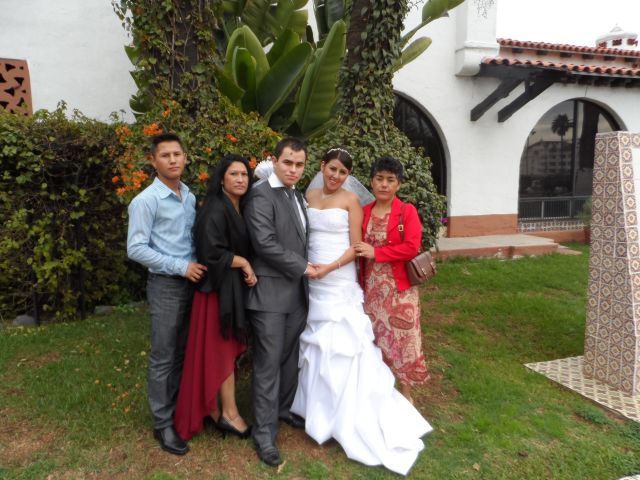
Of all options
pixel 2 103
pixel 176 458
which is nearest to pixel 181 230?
pixel 176 458

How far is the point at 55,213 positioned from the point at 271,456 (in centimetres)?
366

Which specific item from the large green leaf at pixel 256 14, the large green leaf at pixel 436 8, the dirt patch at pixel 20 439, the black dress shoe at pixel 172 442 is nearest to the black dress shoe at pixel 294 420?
the black dress shoe at pixel 172 442

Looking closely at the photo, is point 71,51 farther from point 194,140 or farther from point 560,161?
point 560,161

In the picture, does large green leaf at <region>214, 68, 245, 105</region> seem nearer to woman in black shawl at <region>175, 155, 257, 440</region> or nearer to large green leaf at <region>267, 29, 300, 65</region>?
large green leaf at <region>267, 29, 300, 65</region>

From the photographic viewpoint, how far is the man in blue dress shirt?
2730mm

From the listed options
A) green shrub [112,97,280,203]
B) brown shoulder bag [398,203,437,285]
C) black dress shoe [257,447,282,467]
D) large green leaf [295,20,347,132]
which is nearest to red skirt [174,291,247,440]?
black dress shoe [257,447,282,467]

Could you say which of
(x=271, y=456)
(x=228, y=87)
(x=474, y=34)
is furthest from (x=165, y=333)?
(x=474, y=34)

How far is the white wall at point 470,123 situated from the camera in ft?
30.0

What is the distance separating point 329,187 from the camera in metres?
3.12

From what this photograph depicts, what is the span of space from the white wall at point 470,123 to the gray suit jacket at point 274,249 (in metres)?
6.83

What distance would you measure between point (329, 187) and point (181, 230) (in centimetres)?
97

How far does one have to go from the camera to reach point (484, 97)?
9578 mm

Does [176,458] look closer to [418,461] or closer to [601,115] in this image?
[418,461]

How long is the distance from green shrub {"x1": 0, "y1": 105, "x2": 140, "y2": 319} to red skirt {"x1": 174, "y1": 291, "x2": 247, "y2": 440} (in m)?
2.69
